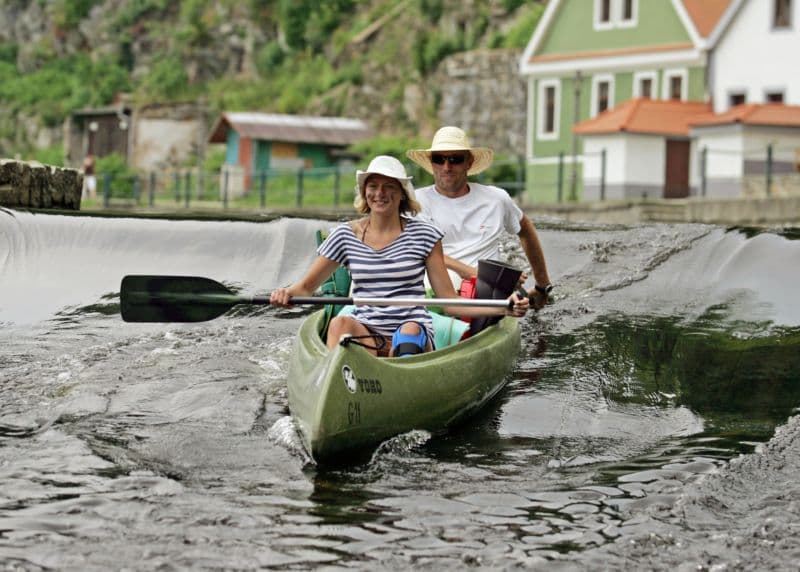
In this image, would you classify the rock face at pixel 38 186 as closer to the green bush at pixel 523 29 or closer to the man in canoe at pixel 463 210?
the man in canoe at pixel 463 210

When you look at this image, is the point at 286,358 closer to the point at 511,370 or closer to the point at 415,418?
the point at 511,370

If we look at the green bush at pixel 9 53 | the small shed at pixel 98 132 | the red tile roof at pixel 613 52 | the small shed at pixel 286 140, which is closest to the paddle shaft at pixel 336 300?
the red tile roof at pixel 613 52

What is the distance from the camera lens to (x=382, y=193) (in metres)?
8.82

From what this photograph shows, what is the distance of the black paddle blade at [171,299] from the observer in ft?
32.2

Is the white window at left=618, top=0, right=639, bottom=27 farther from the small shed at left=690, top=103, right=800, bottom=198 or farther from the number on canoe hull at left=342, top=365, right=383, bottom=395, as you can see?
the number on canoe hull at left=342, top=365, right=383, bottom=395

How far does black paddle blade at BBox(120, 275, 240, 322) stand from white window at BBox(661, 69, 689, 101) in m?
32.1

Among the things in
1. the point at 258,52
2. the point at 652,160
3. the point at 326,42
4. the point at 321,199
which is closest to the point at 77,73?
the point at 258,52

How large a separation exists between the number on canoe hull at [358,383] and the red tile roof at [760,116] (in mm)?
26423

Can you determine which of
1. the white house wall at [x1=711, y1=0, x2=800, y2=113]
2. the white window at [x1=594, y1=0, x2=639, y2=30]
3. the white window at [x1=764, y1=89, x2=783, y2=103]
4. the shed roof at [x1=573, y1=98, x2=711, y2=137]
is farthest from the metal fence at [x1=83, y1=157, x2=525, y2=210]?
the white window at [x1=764, y1=89, x2=783, y2=103]

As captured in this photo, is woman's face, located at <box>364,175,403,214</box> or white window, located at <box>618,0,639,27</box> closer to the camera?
woman's face, located at <box>364,175,403,214</box>

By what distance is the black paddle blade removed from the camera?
386 inches

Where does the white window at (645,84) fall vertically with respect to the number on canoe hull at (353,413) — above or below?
above

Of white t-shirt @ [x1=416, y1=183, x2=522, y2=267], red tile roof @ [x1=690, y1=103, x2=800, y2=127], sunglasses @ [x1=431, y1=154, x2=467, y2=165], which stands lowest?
white t-shirt @ [x1=416, y1=183, x2=522, y2=267]

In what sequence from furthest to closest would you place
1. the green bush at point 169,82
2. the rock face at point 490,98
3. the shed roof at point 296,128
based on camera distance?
the green bush at point 169,82, the shed roof at point 296,128, the rock face at point 490,98
